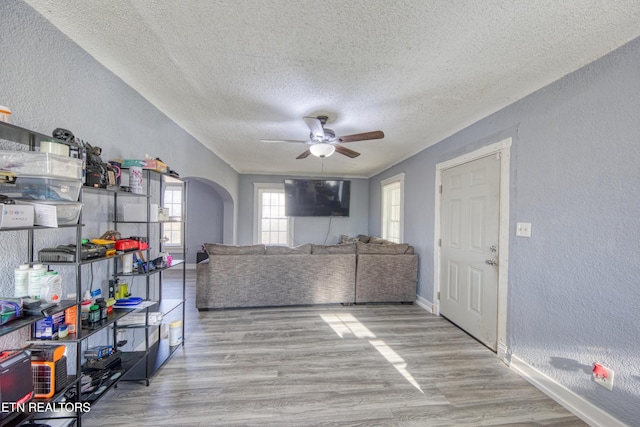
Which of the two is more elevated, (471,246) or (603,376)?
(471,246)

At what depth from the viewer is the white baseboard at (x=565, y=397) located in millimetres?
1539

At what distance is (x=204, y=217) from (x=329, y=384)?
5.26m

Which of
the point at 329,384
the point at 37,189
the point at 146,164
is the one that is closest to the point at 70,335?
the point at 37,189

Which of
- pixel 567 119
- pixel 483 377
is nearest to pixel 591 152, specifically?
pixel 567 119

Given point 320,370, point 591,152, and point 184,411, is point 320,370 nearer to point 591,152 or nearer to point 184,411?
point 184,411

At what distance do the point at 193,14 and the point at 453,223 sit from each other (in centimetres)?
309

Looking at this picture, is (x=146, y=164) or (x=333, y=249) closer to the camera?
(x=146, y=164)

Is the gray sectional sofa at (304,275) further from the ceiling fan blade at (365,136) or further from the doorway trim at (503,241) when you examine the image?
the ceiling fan blade at (365,136)

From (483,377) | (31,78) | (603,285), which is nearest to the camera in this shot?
(31,78)

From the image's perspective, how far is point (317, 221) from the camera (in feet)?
20.9

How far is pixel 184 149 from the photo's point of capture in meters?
3.01

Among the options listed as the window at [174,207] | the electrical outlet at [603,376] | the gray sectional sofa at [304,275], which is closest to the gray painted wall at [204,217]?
the window at [174,207]

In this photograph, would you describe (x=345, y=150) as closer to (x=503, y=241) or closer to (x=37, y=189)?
(x=503, y=241)

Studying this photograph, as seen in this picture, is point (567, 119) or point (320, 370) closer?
point (567, 119)
